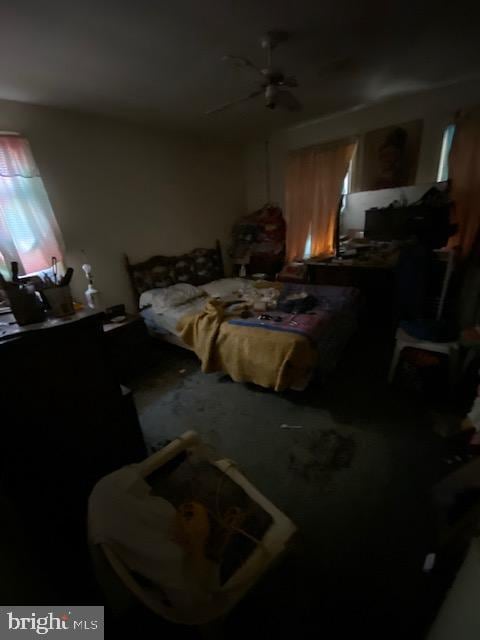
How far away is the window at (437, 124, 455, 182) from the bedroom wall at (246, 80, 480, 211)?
39 millimetres

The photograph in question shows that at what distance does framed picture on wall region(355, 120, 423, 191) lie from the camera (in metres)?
3.20

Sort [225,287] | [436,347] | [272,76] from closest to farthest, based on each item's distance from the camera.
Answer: [272,76], [436,347], [225,287]

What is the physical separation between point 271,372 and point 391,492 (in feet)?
3.40

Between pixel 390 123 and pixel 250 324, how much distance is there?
311 cm

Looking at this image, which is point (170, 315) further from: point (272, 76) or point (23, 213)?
point (272, 76)

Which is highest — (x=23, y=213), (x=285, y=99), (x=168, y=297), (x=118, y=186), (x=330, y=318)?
(x=285, y=99)

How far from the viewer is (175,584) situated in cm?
69

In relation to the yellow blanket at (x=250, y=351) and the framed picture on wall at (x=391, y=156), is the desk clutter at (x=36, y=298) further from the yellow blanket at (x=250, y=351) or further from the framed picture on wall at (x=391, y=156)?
the framed picture on wall at (x=391, y=156)

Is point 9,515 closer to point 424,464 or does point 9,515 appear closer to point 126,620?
point 126,620

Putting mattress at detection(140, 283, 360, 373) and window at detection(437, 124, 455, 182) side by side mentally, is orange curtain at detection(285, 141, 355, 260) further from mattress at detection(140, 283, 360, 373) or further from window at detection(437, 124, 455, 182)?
mattress at detection(140, 283, 360, 373)

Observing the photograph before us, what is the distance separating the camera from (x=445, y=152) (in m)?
3.07

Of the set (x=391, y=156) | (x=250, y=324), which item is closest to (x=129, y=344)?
(x=250, y=324)

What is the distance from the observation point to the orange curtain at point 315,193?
12.1 feet

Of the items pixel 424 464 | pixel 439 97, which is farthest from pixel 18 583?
pixel 439 97
